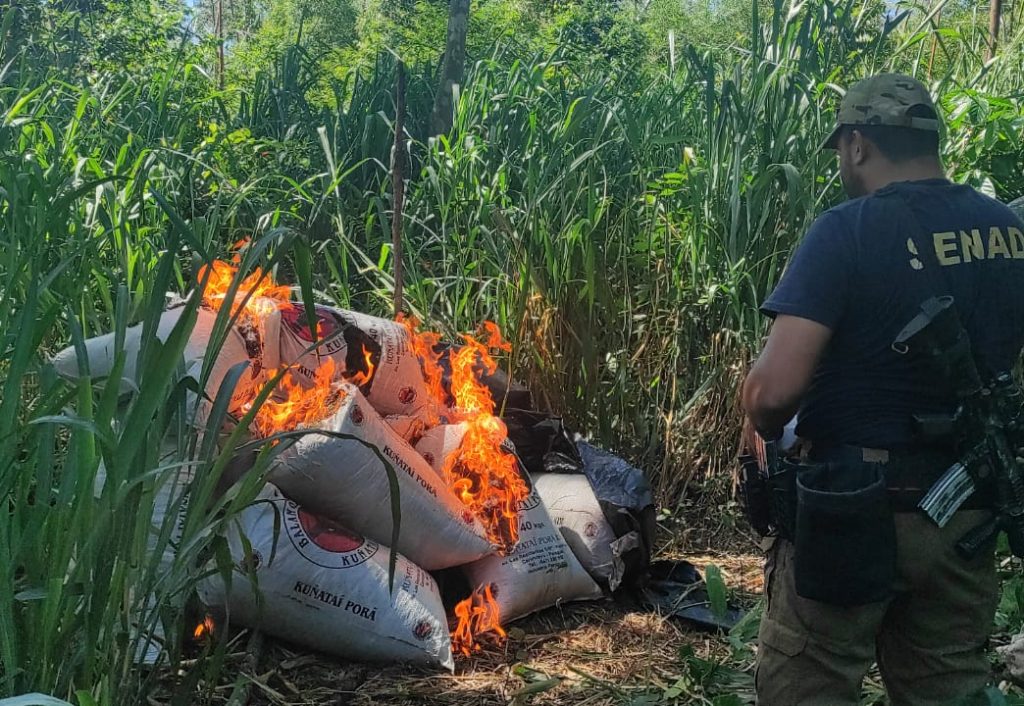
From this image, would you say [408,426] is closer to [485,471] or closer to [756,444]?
[485,471]

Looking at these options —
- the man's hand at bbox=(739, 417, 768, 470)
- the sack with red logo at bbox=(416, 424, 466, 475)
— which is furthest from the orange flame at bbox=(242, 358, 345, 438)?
the man's hand at bbox=(739, 417, 768, 470)

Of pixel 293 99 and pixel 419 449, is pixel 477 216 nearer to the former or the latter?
pixel 419 449

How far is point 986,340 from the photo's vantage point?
175cm

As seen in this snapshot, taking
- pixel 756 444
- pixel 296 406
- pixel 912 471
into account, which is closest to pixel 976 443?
pixel 912 471

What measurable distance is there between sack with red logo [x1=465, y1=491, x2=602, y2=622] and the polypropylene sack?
0.08 m

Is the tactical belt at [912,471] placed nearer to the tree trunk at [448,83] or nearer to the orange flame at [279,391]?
the orange flame at [279,391]

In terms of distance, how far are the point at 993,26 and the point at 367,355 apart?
159 inches

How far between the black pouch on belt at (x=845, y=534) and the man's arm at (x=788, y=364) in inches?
5.6

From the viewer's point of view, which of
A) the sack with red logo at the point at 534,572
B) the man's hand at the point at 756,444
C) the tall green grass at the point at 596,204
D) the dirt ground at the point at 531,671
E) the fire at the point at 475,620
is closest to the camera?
the man's hand at the point at 756,444

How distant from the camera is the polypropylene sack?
303 centimetres

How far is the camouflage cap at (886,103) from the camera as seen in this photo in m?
1.77

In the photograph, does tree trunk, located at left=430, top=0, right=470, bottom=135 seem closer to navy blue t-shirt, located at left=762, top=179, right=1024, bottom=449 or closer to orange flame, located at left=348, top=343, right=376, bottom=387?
orange flame, located at left=348, top=343, right=376, bottom=387

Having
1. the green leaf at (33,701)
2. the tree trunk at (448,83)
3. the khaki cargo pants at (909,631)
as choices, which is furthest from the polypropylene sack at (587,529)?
the tree trunk at (448,83)

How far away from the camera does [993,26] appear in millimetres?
5059
